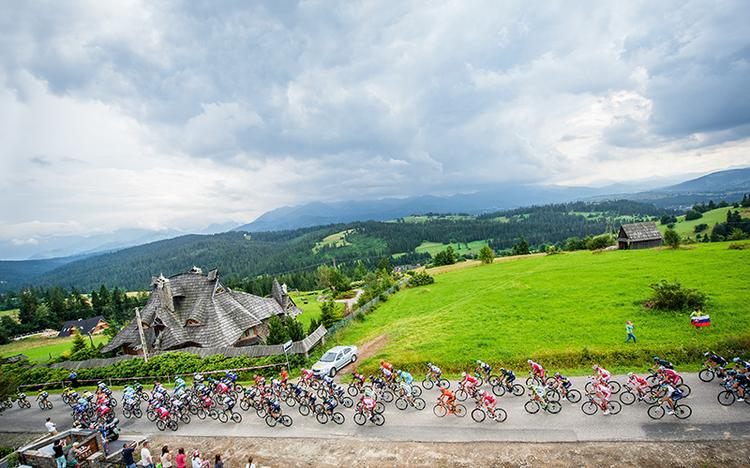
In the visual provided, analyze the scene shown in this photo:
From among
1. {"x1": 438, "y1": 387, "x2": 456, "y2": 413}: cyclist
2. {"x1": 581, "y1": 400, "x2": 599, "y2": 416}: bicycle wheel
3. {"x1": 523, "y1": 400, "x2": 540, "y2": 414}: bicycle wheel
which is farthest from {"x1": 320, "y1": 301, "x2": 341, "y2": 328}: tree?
{"x1": 581, "y1": 400, "x2": 599, "y2": 416}: bicycle wheel

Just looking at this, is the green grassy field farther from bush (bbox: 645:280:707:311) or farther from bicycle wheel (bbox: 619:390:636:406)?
bicycle wheel (bbox: 619:390:636:406)

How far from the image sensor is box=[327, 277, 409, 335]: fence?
44297 mm

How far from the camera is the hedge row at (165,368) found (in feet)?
105

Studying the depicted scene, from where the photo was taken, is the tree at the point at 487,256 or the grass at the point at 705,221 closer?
the tree at the point at 487,256

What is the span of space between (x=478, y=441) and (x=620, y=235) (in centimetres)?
7529

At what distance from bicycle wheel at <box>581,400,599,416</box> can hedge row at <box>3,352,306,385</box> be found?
73.1 feet

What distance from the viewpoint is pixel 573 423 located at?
18031mm

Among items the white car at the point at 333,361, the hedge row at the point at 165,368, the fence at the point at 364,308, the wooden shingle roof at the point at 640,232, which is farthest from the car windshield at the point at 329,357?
the wooden shingle roof at the point at 640,232

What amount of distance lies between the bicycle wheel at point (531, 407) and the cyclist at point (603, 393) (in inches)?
122

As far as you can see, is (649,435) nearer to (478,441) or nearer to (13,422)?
(478,441)

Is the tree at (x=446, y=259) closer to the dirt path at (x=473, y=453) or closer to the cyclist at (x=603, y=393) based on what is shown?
the cyclist at (x=603, y=393)

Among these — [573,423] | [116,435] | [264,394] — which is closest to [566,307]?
[573,423]

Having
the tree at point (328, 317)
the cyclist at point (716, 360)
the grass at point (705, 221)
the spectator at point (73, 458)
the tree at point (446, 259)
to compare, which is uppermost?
the cyclist at point (716, 360)

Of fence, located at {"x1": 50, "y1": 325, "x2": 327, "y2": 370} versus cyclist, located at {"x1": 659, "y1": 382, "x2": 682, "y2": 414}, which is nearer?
cyclist, located at {"x1": 659, "y1": 382, "x2": 682, "y2": 414}
